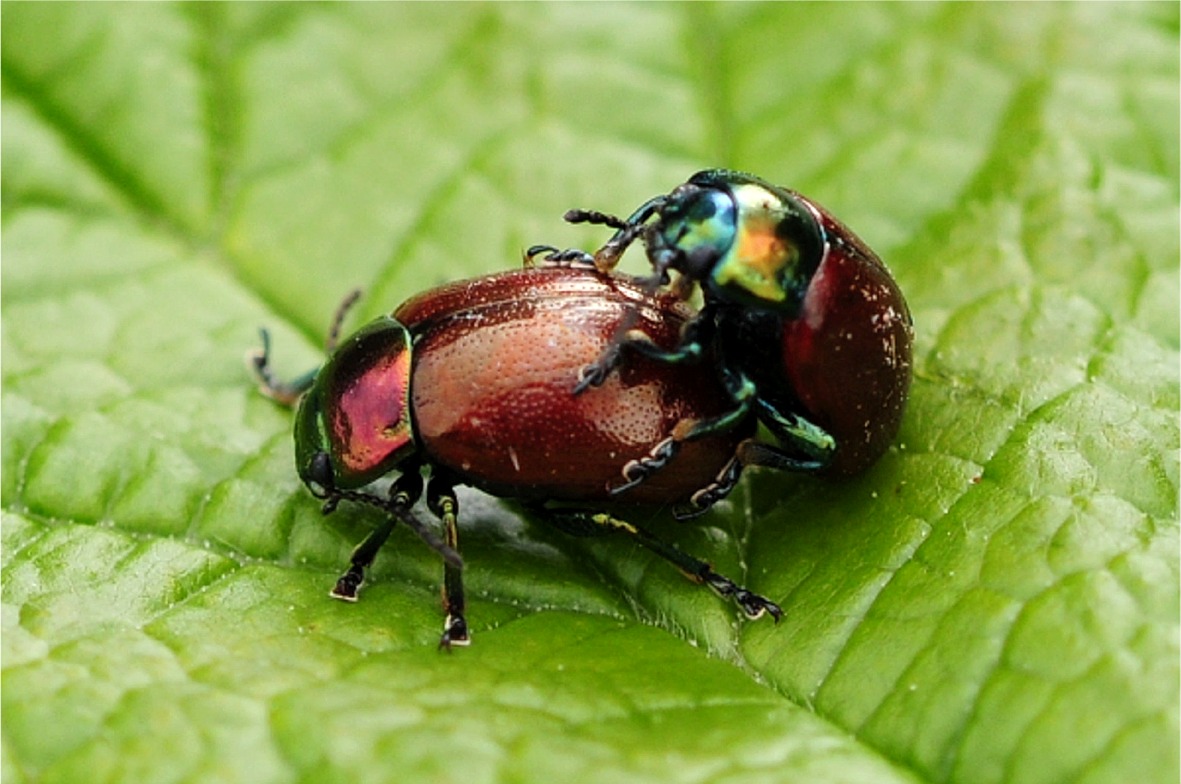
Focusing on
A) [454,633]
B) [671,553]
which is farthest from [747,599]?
[454,633]

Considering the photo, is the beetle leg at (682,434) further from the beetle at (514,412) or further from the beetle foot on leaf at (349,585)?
the beetle foot on leaf at (349,585)

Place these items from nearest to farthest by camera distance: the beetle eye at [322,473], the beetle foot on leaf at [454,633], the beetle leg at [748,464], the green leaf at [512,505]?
the green leaf at [512,505] < the beetle foot on leaf at [454,633] < the beetle leg at [748,464] < the beetle eye at [322,473]

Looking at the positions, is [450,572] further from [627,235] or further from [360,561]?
[627,235]

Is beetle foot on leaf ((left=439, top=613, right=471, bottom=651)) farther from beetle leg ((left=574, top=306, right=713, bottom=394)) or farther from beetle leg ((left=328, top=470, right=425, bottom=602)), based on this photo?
beetle leg ((left=574, top=306, right=713, bottom=394))

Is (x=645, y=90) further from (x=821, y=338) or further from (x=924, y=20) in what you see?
(x=821, y=338)

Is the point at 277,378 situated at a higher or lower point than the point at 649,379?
lower

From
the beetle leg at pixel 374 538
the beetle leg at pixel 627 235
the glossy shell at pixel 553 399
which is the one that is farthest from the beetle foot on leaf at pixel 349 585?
the beetle leg at pixel 627 235
